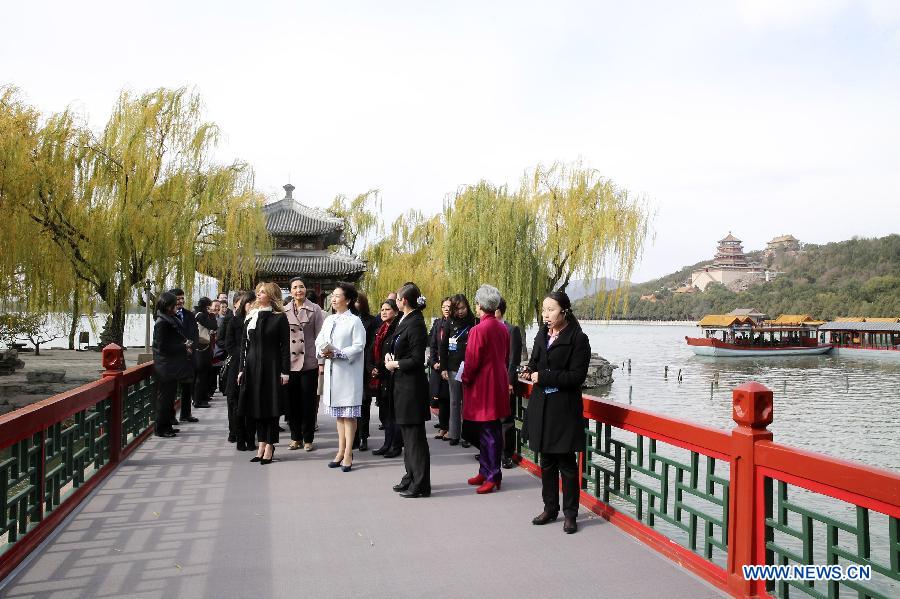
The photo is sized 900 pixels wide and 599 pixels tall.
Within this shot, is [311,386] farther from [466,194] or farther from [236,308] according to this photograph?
[466,194]

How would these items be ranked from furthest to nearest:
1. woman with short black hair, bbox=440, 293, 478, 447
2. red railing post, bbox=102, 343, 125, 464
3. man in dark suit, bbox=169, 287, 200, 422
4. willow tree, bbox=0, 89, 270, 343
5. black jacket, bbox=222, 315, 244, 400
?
willow tree, bbox=0, 89, 270, 343
man in dark suit, bbox=169, 287, 200, 422
black jacket, bbox=222, 315, 244, 400
woman with short black hair, bbox=440, 293, 478, 447
red railing post, bbox=102, 343, 125, 464

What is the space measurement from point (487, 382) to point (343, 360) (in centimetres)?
109

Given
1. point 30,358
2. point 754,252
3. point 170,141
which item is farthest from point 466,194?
point 754,252

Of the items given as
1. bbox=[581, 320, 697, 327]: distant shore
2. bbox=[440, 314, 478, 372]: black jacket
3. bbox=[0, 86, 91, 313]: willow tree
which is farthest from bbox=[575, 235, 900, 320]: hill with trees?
bbox=[440, 314, 478, 372]: black jacket

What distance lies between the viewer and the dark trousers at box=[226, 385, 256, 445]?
5299 millimetres

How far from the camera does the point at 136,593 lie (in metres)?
2.58

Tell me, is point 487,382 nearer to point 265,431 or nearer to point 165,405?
point 265,431

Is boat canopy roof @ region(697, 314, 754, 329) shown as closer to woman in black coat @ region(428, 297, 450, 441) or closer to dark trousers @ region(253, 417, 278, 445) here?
woman in black coat @ region(428, 297, 450, 441)

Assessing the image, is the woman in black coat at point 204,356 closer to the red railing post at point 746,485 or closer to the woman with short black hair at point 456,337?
the woman with short black hair at point 456,337

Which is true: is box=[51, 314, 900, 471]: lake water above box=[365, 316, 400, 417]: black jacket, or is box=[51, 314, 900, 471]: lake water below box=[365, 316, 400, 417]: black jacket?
Answer: below

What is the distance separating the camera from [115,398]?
16.3 ft

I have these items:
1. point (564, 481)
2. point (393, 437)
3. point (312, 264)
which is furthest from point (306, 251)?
point (564, 481)

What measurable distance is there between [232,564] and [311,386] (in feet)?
8.78

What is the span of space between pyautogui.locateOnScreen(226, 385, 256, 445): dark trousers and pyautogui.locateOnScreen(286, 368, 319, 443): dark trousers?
0.32 m
